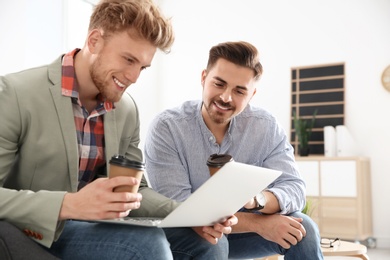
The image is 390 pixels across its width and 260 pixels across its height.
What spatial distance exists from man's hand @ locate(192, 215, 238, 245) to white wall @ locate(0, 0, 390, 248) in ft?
11.9

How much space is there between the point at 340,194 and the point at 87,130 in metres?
4.12

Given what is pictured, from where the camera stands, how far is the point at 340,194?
511cm

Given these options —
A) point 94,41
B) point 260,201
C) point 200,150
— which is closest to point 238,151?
point 200,150

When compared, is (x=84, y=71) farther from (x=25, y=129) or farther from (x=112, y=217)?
(x=112, y=217)

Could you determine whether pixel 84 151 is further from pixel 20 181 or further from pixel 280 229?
pixel 280 229

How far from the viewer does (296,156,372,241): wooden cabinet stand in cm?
502

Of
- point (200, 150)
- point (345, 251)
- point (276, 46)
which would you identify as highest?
point (276, 46)

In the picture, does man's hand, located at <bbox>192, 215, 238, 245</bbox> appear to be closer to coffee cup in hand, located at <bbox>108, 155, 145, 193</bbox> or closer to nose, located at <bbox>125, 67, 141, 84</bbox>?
A: coffee cup in hand, located at <bbox>108, 155, 145, 193</bbox>

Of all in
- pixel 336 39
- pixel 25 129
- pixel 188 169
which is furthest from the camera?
pixel 336 39

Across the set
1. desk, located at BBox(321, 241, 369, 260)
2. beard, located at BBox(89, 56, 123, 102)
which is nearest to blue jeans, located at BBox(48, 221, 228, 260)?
beard, located at BBox(89, 56, 123, 102)

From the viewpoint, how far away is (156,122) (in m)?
2.02

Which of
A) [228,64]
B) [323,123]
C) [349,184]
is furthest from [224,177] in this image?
[323,123]

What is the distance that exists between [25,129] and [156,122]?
2.48 feet

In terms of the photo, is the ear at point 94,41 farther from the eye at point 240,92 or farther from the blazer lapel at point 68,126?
the eye at point 240,92
